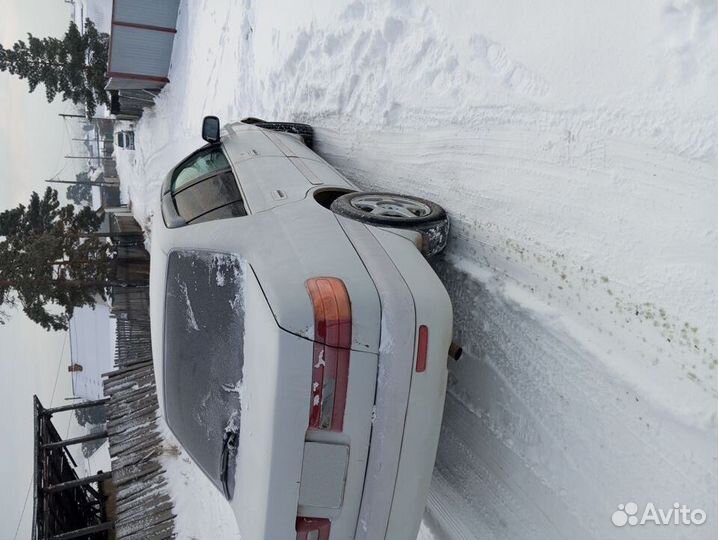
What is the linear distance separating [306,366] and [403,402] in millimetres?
551

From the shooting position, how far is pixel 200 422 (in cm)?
297

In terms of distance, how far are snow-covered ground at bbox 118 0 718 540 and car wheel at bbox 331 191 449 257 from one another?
0.24 metres

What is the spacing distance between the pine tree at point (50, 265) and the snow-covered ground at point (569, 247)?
1496 centimetres

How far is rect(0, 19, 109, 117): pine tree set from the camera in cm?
2022

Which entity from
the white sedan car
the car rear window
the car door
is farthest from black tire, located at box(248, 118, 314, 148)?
the white sedan car

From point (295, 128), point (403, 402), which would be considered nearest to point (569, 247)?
point (403, 402)

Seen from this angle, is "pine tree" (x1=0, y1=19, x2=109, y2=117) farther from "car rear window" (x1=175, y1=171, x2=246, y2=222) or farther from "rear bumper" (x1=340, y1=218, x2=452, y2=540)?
"rear bumper" (x1=340, y1=218, x2=452, y2=540)

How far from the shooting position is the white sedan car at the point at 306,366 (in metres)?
2.41

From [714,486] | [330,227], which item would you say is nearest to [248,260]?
[330,227]

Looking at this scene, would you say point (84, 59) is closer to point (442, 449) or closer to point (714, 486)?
point (442, 449)

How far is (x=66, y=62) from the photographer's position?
20391 millimetres

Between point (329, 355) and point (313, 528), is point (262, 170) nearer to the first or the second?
point (329, 355)

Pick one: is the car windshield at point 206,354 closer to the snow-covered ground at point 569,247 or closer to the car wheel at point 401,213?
the car wheel at point 401,213
